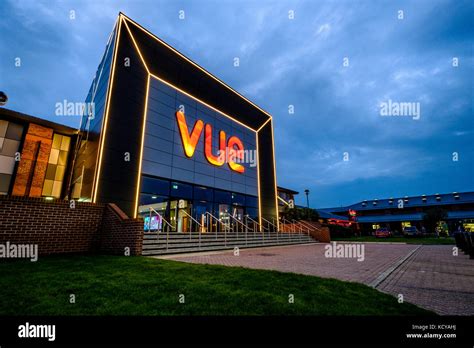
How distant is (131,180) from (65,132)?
987 centimetres

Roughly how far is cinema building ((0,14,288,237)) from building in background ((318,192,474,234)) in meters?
42.6

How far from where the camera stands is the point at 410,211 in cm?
6175

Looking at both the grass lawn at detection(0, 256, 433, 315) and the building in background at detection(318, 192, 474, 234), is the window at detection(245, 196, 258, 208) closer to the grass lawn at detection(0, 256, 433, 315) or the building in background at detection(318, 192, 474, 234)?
the grass lawn at detection(0, 256, 433, 315)

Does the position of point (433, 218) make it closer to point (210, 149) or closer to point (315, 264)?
point (210, 149)

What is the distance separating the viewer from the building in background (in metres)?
54.5

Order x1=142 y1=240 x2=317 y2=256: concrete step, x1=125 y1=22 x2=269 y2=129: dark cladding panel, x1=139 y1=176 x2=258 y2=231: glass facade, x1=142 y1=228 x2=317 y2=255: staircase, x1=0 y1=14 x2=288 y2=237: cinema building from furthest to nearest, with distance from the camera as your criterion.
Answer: x1=125 y1=22 x2=269 y2=129: dark cladding panel → x1=139 y1=176 x2=258 y2=231: glass facade → x1=0 y1=14 x2=288 y2=237: cinema building → x1=142 y1=228 x2=317 y2=255: staircase → x1=142 y1=240 x2=317 y2=256: concrete step

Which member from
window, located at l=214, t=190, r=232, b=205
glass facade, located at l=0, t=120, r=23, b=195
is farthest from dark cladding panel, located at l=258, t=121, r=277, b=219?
glass facade, located at l=0, t=120, r=23, b=195

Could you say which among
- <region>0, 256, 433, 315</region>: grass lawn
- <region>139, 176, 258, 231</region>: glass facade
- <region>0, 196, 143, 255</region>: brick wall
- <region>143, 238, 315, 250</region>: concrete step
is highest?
<region>139, 176, 258, 231</region>: glass facade

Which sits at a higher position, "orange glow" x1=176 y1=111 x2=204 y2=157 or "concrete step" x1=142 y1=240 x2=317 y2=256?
"orange glow" x1=176 y1=111 x2=204 y2=157

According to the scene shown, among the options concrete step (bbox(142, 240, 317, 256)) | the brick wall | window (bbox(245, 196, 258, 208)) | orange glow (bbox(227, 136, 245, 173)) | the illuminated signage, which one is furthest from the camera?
window (bbox(245, 196, 258, 208))

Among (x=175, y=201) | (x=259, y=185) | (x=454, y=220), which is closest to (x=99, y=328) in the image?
(x=175, y=201)

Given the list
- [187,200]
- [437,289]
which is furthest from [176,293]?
[187,200]

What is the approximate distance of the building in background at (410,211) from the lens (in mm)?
54531

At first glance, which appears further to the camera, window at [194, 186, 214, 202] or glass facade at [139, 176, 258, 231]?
window at [194, 186, 214, 202]
